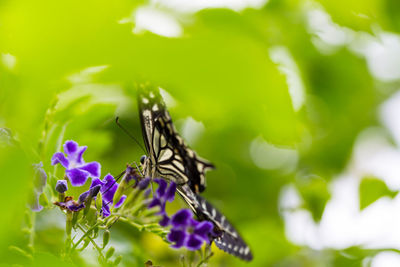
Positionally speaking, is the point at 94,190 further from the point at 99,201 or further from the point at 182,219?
the point at 182,219

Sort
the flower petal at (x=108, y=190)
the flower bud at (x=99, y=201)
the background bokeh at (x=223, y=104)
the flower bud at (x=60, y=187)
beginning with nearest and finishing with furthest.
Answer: the background bokeh at (x=223, y=104), the flower bud at (x=60, y=187), the flower bud at (x=99, y=201), the flower petal at (x=108, y=190)

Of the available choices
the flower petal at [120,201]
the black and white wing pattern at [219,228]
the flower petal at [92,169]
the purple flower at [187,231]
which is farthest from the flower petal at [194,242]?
the flower petal at [92,169]

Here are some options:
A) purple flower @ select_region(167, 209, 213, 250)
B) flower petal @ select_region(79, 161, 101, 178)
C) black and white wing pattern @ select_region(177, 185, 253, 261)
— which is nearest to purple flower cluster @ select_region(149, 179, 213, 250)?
purple flower @ select_region(167, 209, 213, 250)

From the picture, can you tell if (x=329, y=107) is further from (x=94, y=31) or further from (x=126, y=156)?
(x=94, y=31)

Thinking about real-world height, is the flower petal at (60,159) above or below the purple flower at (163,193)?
above

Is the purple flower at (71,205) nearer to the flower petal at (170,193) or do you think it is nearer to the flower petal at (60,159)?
the flower petal at (60,159)

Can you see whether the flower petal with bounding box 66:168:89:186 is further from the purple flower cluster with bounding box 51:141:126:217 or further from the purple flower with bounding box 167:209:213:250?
the purple flower with bounding box 167:209:213:250
